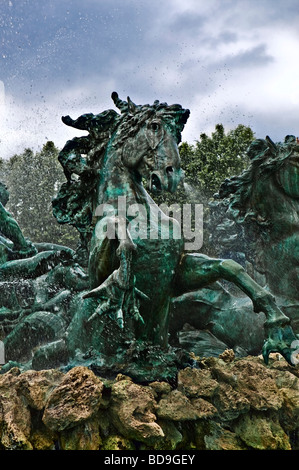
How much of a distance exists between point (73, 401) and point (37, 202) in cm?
1490

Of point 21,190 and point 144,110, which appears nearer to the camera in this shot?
point 144,110

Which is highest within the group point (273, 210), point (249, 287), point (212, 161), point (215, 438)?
point (212, 161)

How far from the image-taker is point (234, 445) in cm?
250

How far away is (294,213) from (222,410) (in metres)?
2.28

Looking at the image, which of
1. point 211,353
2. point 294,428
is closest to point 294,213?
point 211,353

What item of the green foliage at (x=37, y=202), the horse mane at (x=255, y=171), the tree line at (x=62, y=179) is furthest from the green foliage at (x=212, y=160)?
the horse mane at (x=255, y=171)

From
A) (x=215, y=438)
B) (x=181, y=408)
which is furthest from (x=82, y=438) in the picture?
(x=215, y=438)

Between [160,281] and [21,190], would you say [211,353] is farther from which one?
[21,190]

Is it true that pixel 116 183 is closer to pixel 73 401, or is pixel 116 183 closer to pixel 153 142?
pixel 153 142

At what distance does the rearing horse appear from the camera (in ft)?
9.39

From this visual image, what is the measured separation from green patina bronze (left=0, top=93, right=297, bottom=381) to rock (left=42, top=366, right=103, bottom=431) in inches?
13.8

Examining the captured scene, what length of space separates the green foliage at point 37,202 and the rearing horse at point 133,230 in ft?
41.6

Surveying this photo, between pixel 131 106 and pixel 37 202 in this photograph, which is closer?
pixel 131 106

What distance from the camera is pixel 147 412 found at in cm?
248
